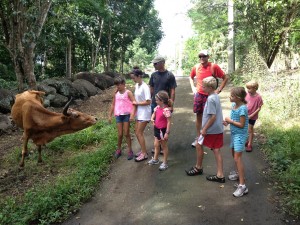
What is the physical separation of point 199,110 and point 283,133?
2.22m

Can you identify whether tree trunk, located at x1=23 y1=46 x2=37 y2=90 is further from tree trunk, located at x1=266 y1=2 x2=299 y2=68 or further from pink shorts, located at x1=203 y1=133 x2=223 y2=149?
tree trunk, located at x1=266 y1=2 x2=299 y2=68

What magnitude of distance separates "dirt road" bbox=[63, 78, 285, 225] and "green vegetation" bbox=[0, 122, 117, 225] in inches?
8.7

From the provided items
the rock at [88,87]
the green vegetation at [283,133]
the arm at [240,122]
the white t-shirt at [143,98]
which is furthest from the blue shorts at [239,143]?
the rock at [88,87]

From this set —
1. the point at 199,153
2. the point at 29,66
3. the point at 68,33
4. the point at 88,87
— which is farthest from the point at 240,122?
the point at 68,33

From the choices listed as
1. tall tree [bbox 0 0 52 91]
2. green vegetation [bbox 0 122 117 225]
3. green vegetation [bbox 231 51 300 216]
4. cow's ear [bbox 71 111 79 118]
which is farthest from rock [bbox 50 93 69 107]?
green vegetation [bbox 231 51 300 216]

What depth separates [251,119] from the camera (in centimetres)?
623

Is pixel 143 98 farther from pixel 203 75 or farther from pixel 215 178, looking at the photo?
pixel 215 178

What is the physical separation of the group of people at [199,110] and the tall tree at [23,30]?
4703 millimetres

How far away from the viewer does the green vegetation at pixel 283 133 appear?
4797 millimetres

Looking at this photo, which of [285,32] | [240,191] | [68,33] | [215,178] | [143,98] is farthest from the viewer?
[68,33]

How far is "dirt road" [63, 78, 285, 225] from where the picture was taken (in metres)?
4.31

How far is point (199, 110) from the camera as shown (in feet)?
20.2

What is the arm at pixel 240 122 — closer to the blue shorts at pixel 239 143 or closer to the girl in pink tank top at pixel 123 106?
the blue shorts at pixel 239 143

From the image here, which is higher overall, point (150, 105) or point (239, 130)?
point (150, 105)
